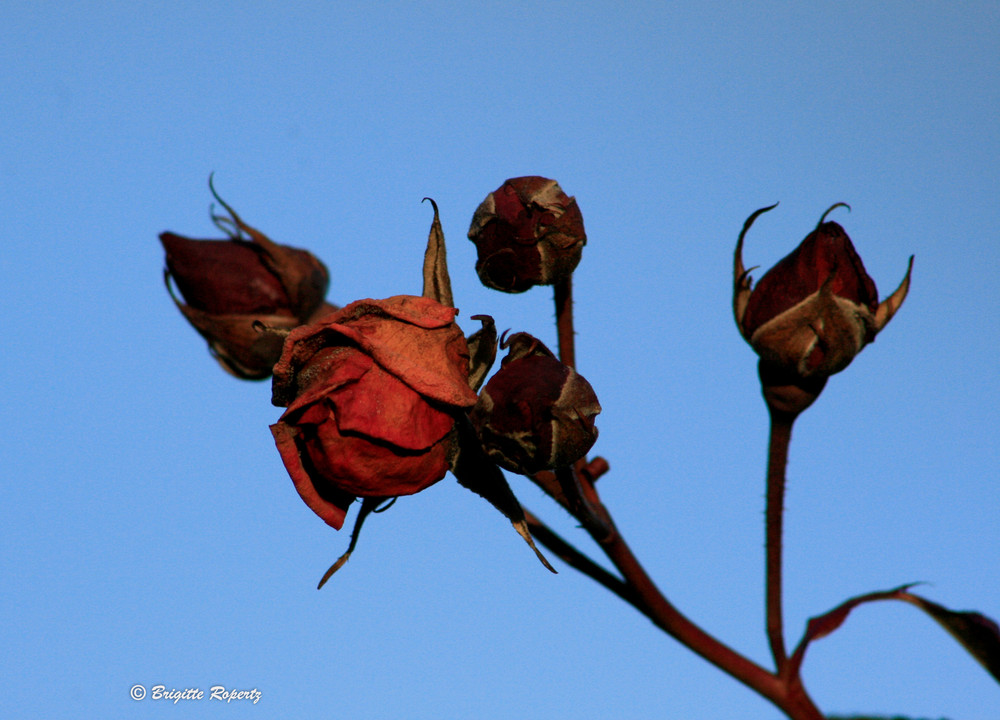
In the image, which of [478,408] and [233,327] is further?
[233,327]

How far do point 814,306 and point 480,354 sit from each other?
102 cm

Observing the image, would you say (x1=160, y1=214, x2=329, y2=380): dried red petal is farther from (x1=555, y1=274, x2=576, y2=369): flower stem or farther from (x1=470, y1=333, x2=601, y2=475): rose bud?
(x1=470, y1=333, x2=601, y2=475): rose bud

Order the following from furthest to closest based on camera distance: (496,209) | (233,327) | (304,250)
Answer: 1. (304,250)
2. (233,327)
3. (496,209)

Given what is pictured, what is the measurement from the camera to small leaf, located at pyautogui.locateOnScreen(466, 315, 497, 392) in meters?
2.44

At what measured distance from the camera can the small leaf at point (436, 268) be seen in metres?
2.55

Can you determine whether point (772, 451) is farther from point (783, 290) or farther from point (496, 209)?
point (496, 209)

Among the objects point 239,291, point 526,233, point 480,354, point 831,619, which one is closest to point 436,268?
point 480,354

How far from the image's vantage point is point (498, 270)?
115 inches

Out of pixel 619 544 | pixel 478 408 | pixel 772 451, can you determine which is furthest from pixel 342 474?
pixel 772 451

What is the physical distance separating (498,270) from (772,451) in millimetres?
1136

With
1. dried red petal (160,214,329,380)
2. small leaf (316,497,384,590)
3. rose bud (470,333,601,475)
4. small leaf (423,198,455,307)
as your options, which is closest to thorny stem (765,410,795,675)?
rose bud (470,333,601,475)

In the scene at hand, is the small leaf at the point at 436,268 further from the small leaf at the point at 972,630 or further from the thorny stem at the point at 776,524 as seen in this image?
the small leaf at the point at 972,630

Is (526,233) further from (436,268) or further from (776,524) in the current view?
(776,524)

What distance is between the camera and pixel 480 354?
2.46 meters
